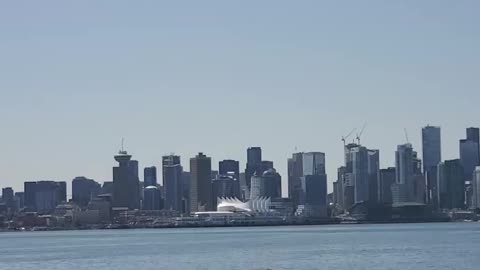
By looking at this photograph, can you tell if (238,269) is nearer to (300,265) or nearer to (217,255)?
(300,265)

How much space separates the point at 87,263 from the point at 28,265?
220 inches

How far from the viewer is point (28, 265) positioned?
4636 inches

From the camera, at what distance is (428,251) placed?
12850cm

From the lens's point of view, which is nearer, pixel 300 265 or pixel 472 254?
pixel 300 265

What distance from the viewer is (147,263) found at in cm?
11544

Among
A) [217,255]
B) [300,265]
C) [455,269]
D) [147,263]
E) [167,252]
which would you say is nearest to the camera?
[455,269]

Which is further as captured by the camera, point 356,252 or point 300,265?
point 356,252

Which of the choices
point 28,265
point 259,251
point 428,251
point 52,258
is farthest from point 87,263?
point 428,251

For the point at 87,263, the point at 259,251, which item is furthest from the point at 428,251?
the point at 87,263

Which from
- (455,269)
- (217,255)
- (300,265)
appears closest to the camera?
(455,269)

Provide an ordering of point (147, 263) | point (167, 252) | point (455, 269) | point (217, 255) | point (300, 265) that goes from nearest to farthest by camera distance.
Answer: point (455, 269), point (300, 265), point (147, 263), point (217, 255), point (167, 252)

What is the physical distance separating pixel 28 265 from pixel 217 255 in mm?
20411

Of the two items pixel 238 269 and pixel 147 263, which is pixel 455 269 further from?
pixel 147 263

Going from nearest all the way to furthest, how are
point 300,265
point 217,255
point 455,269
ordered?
point 455,269 → point 300,265 → point 217,255
